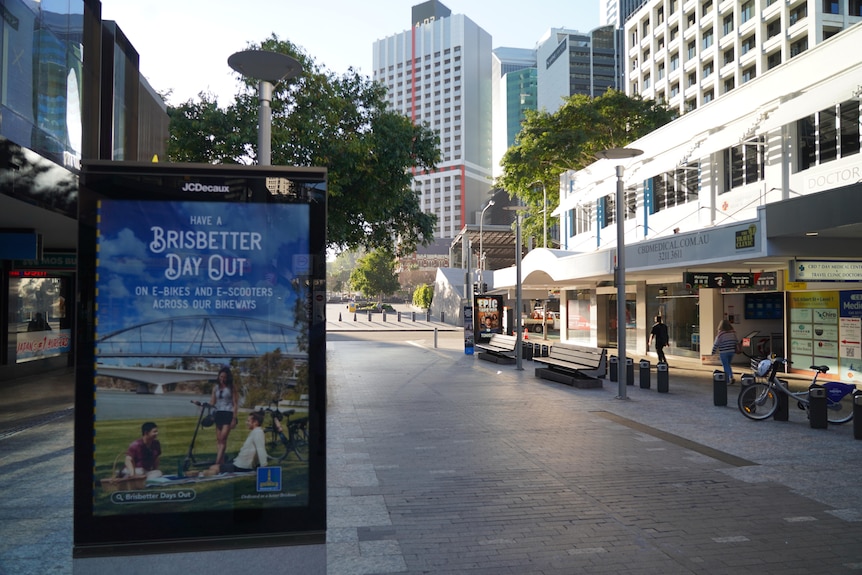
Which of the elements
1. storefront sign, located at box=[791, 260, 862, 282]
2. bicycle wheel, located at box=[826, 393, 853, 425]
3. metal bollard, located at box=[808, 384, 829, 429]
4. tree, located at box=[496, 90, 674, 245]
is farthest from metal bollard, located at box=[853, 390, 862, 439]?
tree, located at box=[496, 90, 674, 245]

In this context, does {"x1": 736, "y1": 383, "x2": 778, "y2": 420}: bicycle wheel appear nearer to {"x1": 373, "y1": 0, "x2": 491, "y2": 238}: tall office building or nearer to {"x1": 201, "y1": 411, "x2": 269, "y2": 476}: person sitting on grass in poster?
{"x1": 201, "y1": 411, "x2": 269, "y2": 476}: person sitting on grass in poster

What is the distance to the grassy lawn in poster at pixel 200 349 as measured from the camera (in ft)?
12.4


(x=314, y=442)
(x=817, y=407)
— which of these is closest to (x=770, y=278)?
(x=817, y=407)

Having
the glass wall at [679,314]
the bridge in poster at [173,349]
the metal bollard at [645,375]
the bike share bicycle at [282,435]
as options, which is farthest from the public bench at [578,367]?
the bridge in poster at [173,349]

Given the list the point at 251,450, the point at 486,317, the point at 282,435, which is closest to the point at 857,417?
the point at 282,435

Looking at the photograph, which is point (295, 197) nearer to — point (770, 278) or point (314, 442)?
point (314, 442)

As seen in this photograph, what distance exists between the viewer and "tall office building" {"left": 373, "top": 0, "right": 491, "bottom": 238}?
534ft

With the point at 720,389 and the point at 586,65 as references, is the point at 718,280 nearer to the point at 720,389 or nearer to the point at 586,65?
the point at 720,389

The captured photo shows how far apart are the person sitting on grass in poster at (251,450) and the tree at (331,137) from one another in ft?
32.5

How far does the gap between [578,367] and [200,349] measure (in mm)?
12602

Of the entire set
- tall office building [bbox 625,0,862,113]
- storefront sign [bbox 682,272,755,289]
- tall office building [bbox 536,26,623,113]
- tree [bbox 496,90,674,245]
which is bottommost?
storefront sign [bbox 682,272,755,289]

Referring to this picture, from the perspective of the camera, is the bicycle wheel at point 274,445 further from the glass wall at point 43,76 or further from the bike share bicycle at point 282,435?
the glass wall at point 43,76

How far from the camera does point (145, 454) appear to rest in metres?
3.79

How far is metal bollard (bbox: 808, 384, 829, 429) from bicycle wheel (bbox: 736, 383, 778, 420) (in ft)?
1.91
